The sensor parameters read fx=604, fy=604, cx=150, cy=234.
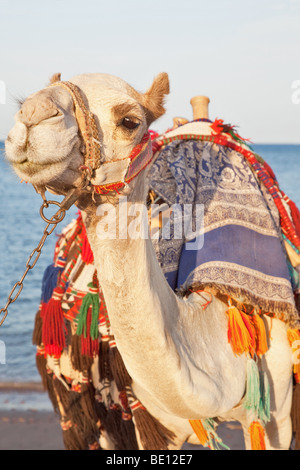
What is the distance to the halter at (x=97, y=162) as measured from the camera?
A: 1.76m

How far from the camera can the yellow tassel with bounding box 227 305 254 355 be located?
2482mm

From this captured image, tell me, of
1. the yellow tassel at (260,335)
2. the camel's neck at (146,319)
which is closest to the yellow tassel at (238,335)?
the yellow tassel at (260,335)

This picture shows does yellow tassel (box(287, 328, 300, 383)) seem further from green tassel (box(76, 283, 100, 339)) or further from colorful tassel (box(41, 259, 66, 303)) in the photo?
colorful tassel (box(41, 259, 66, 303))

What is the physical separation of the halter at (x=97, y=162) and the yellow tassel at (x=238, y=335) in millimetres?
883

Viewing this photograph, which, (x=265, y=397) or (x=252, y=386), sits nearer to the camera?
(x=252, y=386)

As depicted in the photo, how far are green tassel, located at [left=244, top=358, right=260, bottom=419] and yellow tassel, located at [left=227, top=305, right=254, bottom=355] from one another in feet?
0.30

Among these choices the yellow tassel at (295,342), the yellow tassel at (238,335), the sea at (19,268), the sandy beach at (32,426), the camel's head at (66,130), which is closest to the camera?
the camel's head at (66,130)

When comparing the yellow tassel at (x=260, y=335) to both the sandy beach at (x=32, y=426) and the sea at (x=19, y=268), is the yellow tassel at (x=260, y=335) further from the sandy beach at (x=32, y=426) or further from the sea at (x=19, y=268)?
the sandy beach at (x=32, y=426)

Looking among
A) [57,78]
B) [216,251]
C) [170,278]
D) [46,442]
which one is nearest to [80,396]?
[170,278]

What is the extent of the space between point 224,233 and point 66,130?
1.28 metres

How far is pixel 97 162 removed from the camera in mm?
1794

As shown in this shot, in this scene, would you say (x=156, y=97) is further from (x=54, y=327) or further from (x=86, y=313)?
(x=54, y=327)

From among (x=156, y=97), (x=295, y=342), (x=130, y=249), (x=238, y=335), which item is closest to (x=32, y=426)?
(x=295, y=342)
